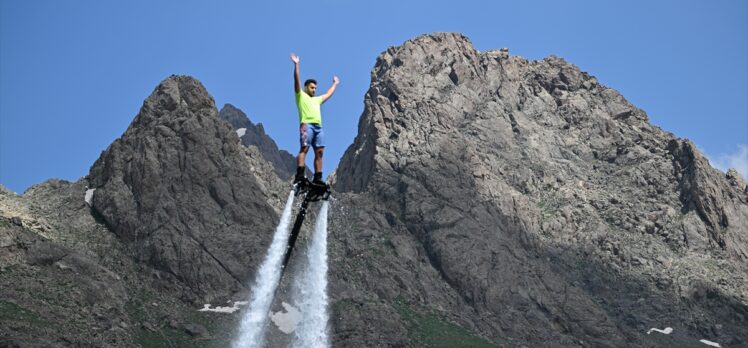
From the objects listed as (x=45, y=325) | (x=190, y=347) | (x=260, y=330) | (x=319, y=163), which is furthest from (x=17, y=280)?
(x=319, y=163)

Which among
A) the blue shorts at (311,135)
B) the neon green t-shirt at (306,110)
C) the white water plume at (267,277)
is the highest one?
the neon green t-shirt at (306,110)

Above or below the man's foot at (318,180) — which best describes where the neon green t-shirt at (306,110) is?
above

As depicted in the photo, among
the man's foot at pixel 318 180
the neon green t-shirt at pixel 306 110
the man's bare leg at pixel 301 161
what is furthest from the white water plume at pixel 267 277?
the neon green t-shirt at pixel 306 110

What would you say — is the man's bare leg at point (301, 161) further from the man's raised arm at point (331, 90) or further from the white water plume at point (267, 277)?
the white water plume at point (267, 277)

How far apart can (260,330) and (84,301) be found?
148532 mm

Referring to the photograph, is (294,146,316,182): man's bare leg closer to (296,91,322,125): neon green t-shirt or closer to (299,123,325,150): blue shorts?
(299,123,325,150): blue shorts

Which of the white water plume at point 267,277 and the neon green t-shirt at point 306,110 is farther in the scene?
the white water plume at point 267,277

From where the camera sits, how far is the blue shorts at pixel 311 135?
1316 inches

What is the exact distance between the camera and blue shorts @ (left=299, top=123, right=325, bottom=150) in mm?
33438

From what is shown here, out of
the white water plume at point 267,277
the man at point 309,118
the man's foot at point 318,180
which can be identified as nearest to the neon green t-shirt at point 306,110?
the man at point 309,118

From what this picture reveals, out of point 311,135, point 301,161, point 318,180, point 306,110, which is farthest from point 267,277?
point 306,110

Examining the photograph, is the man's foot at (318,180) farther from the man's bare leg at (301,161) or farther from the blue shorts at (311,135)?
the blue shorts at (311,135)

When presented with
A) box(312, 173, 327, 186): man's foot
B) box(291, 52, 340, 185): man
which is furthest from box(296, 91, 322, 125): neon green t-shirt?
box(312, 173, 327, 186): man's foot

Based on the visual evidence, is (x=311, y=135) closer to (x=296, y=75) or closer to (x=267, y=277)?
(x=296, y=75)
